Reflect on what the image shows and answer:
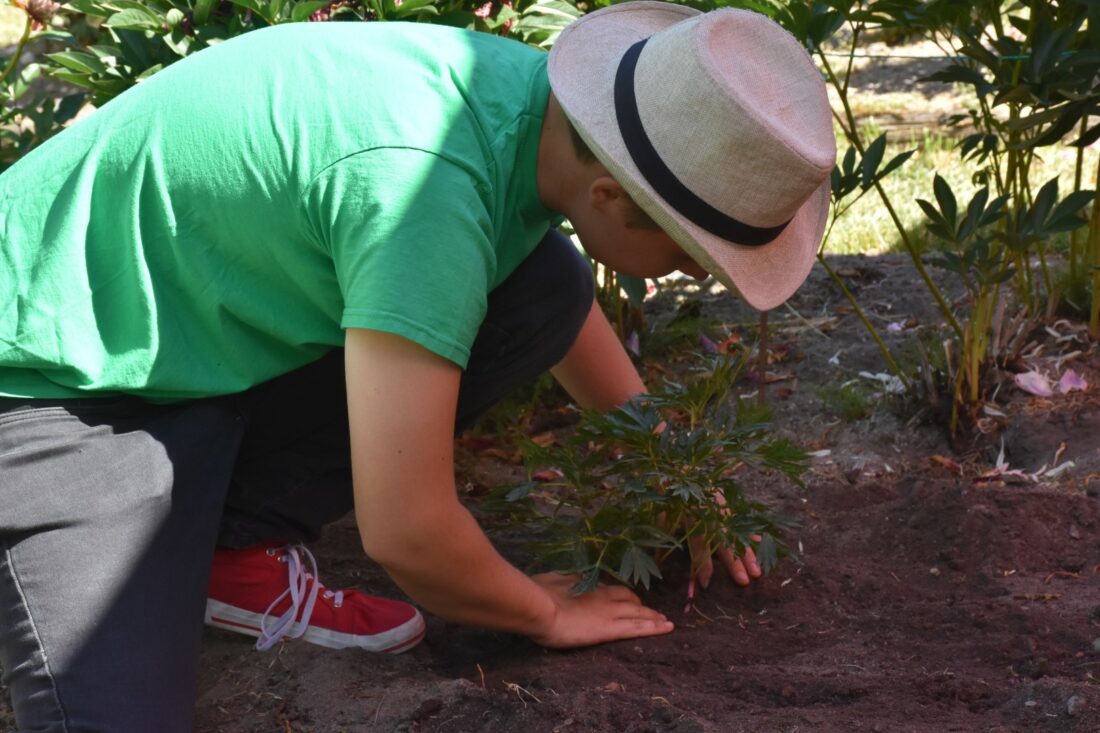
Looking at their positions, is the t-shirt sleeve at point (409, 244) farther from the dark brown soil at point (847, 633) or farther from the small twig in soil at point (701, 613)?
the small twig in soil at point (701, 613)

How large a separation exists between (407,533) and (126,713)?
0.50m

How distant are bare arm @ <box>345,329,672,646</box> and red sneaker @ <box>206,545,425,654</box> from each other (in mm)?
236

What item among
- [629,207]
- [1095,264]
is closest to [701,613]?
[629,207]

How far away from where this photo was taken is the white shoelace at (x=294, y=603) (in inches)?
86.4

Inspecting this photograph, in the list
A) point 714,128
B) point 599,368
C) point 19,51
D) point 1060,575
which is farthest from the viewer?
point 19,51

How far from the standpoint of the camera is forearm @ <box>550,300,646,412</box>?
2.42 m

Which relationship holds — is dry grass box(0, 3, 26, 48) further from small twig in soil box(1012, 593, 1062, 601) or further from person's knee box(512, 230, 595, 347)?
small twig in soil box(1012, 593, 1062, 601)

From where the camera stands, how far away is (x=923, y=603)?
223cm

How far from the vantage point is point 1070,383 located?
9.33 feet

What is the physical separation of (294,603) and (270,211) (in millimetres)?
753

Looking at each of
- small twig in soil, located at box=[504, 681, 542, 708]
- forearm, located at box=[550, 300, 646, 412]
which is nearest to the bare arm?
small twig in soil, located at box=[504, 681, 542, 708]

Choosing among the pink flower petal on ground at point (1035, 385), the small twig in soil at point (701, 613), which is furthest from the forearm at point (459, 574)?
the pink flower petal on ground at point (1035, 385)

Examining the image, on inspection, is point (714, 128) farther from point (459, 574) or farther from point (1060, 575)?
point (1060, 575)

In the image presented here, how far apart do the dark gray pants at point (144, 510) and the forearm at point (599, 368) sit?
0.13m
